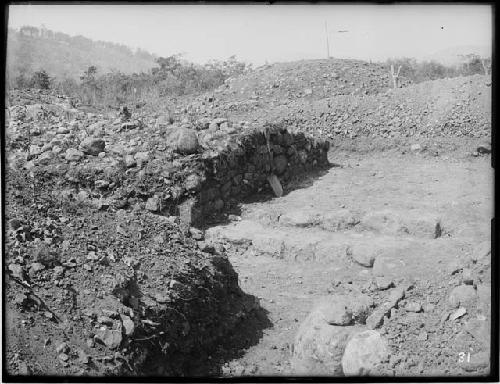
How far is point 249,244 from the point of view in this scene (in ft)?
23.0

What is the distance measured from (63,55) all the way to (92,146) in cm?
141

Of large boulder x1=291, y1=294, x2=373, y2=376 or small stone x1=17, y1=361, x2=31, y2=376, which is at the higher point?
small stone x1=17, y1=361, x2=31, y2=376

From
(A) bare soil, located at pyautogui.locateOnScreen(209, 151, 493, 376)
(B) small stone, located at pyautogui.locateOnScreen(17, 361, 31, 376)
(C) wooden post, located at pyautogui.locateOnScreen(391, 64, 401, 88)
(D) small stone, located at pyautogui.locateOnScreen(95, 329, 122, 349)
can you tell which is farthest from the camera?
(C) wooden post, located at pyautogui.locateOnScreen(391, 64, 401, 88)

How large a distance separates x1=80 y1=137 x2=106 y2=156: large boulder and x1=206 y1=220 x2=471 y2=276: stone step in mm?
1771

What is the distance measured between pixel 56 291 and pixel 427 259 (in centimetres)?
355

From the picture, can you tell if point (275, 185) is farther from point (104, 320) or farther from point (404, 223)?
point (104, 320)

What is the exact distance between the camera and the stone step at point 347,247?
18.1 ft

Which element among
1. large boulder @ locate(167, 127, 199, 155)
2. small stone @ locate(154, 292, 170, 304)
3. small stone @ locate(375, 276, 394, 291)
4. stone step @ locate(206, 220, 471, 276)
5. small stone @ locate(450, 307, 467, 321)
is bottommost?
stone step @ locate(206, 220, 471, 276)

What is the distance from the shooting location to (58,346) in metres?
3.46

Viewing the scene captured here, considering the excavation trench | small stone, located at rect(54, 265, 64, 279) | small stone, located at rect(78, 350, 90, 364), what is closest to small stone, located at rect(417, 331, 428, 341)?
the excavation trench

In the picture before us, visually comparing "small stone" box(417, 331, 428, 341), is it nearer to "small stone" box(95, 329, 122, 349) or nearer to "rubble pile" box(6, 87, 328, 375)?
"rubble pile" box(6, 87, 328, 375)

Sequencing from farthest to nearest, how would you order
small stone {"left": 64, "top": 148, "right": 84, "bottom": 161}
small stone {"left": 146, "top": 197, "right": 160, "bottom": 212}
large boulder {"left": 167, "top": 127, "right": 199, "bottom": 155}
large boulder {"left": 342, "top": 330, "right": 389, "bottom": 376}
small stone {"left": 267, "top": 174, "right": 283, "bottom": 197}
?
small stone {"left": 267, "top": 174, "right": 283, "bottom": 197} < large boulder {"left": 167, "top": 127, "right": 199, "bottom": 155} < small stone {"left": 146, "top": 197, "right": 160, "bottom": 212} < small stone {"left": 64, "top": 148, "right": 84, "bottom": 161} < large boulder {"left": 342, "top": 330, "right": 389, "bottom": 376}

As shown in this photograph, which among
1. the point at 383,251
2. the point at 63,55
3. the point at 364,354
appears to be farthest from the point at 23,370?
the point at 63,55

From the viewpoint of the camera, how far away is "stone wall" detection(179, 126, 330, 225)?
757cm
